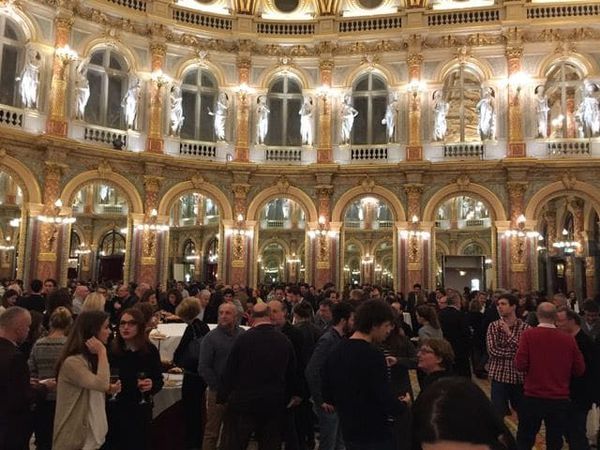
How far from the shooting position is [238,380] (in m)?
A: 5.39

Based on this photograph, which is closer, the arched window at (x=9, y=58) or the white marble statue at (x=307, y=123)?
the arched window at (x=9, y=58)

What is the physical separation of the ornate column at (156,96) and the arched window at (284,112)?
4.41 m

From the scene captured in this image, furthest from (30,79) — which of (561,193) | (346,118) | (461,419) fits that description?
(461,419)

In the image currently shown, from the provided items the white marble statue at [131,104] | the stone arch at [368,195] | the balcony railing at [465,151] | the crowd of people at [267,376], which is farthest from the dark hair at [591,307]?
the white marble statue at [131,104]

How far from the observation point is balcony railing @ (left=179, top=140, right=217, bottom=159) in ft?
77.0

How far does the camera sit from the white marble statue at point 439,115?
2327 cm

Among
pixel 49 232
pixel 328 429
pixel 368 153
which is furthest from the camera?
pixel 368 153

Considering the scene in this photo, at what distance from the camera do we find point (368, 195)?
77.0ft

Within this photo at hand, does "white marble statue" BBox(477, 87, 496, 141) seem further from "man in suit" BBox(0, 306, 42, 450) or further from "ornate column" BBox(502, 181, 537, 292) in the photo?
"man in suit" BBox(0, 306, 42, 450)

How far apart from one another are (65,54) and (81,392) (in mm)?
18763

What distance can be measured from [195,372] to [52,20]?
58.4 feet

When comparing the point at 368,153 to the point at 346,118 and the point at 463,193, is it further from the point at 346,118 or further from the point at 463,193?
the point at 463,193

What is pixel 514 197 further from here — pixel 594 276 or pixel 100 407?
pixel 100 407

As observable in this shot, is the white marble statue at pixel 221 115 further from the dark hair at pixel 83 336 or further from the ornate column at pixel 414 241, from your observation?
the dark hair at pixel 83 336
